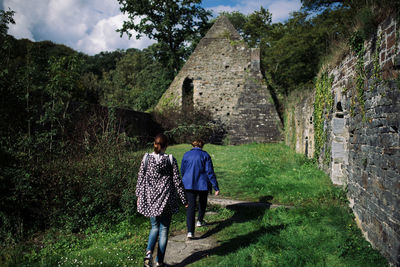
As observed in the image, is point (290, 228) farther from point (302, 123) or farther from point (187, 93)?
point (187, 93)

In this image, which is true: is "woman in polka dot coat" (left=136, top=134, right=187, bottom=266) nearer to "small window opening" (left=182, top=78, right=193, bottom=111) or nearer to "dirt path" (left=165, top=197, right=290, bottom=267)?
"dirt path" (left=165, top=197, right=290, bottom=267)

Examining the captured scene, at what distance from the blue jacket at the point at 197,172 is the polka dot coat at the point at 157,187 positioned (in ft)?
3.47

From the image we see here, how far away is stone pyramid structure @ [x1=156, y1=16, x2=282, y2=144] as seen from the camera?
18.4 metres

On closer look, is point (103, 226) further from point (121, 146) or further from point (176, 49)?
point (176, 49)

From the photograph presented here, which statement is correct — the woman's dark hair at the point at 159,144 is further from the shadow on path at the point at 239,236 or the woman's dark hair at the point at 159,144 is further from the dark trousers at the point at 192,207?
the shadow on path at the point at 239,236

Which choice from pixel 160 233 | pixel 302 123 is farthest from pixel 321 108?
pixel 160 233

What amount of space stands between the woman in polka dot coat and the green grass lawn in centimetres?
60

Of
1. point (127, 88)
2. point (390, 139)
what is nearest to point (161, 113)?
point (390, 139)

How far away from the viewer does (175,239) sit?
15.1 ft

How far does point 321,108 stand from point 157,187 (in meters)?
6.48

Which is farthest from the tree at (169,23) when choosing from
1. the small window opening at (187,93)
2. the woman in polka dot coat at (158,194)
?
the woman in polka dot coat at (158,194)

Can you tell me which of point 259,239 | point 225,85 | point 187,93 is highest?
point 225,85

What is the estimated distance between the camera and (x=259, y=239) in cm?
433

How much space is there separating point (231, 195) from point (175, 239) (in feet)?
9.00
